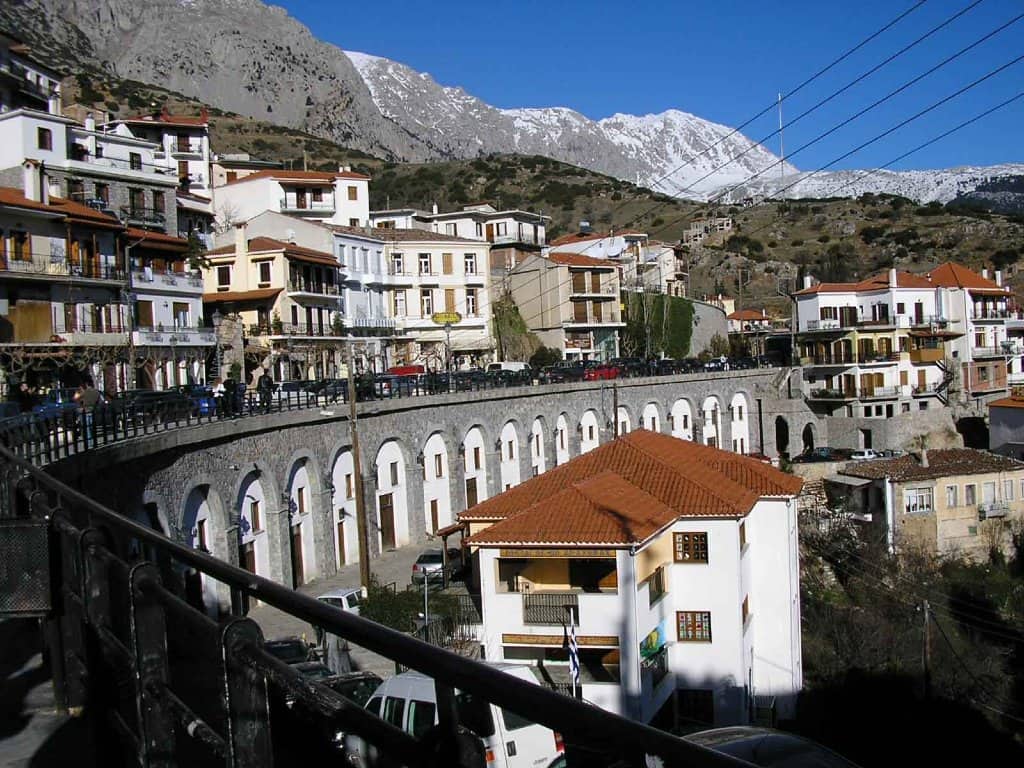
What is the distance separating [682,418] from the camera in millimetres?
59469

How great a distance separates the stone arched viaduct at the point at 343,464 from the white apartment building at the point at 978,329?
20.6 meters

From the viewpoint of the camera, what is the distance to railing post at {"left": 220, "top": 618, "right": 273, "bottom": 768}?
2527mm

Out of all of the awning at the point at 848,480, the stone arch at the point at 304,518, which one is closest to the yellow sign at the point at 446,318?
the awning at the point at 848,480

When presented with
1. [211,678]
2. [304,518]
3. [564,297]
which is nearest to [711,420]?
[564,297]

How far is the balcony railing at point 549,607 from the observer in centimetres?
1903

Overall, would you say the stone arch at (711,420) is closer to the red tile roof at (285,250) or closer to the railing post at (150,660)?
the red tile roof at (285,250)

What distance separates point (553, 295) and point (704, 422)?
1322cm

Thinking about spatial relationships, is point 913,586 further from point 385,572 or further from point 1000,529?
point 385,572

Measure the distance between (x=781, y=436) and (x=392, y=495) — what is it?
38277 millimetres

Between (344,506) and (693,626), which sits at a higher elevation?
(344,506)

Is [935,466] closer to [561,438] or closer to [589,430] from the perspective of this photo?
[589,430]

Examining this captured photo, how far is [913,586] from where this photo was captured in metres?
34.5

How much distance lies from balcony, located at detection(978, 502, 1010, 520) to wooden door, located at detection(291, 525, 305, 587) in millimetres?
30118

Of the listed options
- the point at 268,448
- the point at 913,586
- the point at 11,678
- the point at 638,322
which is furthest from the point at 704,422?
the point at 11,678
